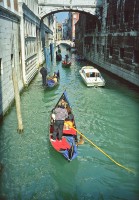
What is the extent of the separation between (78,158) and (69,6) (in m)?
23.4

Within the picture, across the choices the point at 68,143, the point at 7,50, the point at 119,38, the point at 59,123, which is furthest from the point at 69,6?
the point at 68,143

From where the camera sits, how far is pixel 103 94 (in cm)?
1562

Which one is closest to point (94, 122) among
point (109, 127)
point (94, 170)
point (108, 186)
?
point (109, 127)

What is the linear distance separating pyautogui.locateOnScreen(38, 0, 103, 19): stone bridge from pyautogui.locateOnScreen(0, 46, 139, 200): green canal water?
17.6m

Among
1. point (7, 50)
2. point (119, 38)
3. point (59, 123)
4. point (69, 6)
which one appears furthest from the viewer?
point (69, 6)

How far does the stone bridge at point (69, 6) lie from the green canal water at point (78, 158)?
1762cm

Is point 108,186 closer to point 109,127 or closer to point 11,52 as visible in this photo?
point 109,127

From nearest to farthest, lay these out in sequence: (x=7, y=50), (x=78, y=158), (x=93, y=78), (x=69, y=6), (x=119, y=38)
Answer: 1. (x=78, y=158)
2. (x=7, y=50)
3. (x=93, y=78)
4. (x=119, y=38)
5. (x=69, y=6)

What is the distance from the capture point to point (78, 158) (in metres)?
7.61

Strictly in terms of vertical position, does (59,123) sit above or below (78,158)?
above

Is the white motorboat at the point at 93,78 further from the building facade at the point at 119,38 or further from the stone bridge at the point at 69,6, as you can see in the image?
the stone bridge at the point at 69,6

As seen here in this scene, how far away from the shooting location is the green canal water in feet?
20.0

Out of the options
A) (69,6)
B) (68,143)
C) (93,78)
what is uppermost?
(69,6)

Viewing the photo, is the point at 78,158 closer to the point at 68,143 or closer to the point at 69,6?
the point at 68,143
